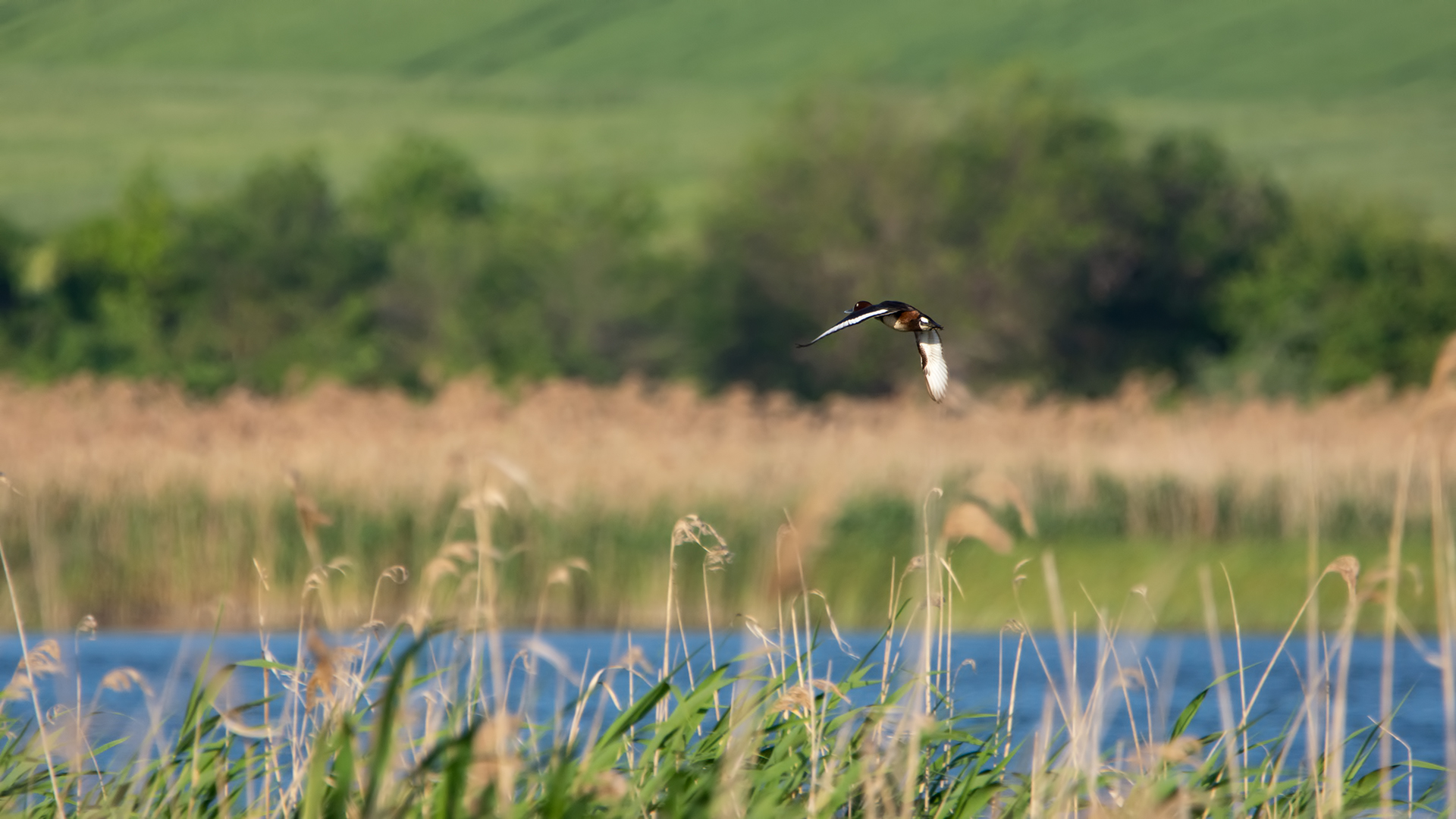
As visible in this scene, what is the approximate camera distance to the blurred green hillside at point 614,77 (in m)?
73.9

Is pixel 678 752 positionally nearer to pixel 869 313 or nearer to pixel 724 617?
pixel 869 313

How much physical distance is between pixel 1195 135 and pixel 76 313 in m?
23.6

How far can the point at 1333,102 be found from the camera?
8012cm

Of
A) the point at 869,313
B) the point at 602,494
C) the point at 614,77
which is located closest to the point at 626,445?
the point at 602,494

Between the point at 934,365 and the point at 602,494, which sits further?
the point at 602,494

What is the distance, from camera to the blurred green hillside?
243ft

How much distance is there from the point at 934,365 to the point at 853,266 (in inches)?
1422

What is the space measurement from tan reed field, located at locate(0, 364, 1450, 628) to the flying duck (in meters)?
8.50

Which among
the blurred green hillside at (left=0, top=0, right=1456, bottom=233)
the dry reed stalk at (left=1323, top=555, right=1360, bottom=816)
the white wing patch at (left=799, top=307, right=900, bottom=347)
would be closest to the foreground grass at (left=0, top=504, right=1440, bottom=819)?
the dry reed stalk at (left=1323, top=555, right=1360, bottom=816)

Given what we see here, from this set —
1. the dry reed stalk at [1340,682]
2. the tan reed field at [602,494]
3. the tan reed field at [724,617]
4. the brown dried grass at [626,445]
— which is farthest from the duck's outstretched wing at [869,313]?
the tan reed field at [602,494]

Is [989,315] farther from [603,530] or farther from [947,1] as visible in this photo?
[947,1]

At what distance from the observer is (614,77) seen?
299 feet

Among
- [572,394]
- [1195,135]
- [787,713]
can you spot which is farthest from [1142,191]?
[787,713]

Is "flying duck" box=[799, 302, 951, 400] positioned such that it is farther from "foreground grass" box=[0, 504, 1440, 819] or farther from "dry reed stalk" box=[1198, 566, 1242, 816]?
"dry reed stalk" box=[1198, 566, 1242, 816]
